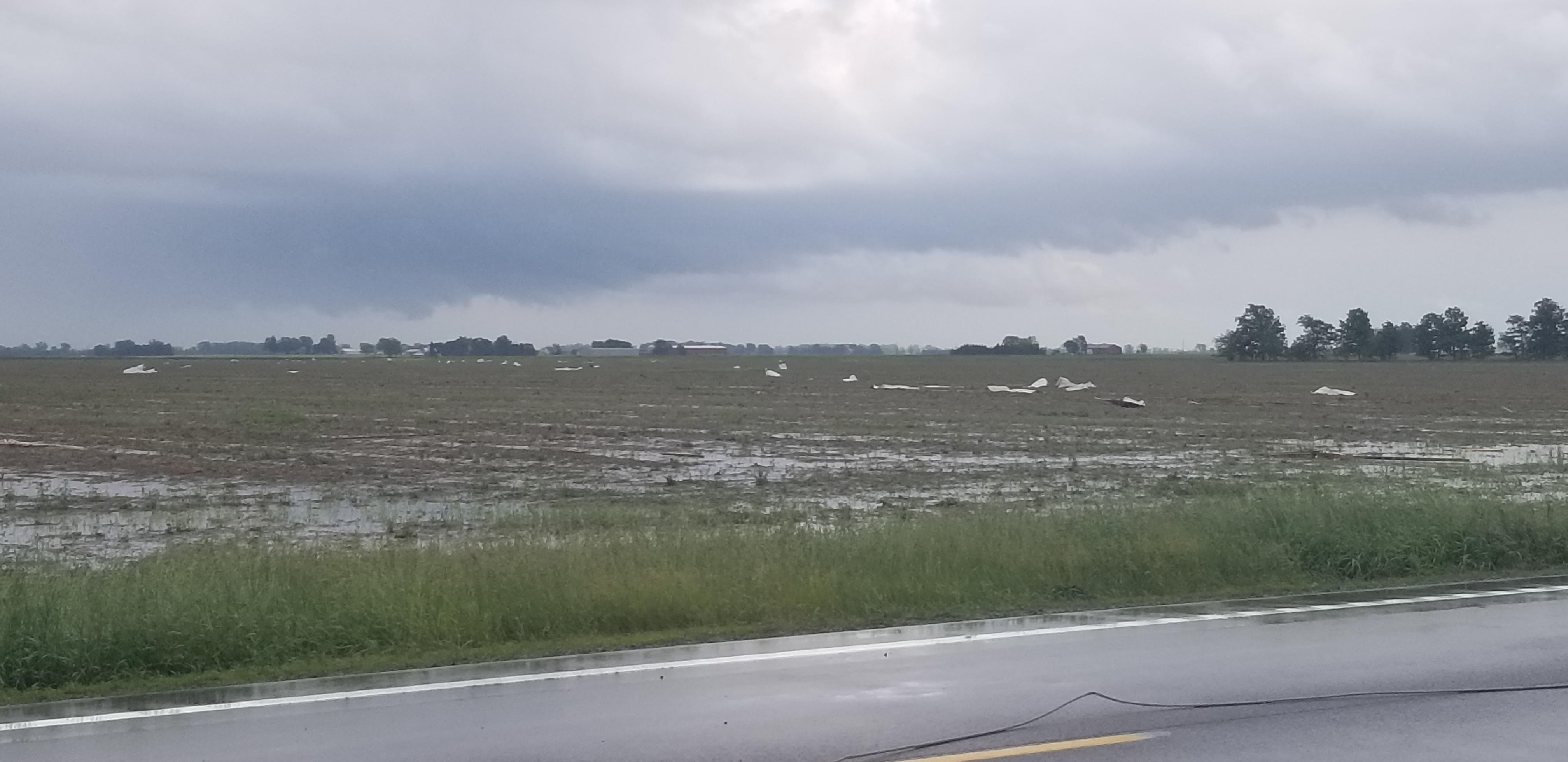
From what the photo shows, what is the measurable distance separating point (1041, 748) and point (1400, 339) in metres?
183

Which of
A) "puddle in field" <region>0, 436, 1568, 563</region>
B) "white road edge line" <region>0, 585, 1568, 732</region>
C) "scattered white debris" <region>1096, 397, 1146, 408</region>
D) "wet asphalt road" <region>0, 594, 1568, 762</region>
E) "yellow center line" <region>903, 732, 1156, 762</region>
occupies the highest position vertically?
"yellow center line" <region>903, 732, 1156, 762</region>

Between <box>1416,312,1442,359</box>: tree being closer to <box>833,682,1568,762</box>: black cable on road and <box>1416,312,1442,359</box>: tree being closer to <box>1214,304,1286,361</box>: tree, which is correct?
<box>1214,304,1286,361</box>: tree

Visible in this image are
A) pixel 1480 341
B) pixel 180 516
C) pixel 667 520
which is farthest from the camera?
pixel 1480 341

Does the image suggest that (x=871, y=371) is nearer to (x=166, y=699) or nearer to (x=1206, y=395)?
(x=1206, y=395)

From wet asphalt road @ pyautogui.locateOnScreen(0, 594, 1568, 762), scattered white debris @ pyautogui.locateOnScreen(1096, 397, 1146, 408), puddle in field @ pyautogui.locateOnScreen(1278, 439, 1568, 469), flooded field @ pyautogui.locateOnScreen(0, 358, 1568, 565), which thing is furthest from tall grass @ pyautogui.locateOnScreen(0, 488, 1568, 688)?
scattered white debris @ pyautogui.locateOnScreen(1096, 397, 1146, 408)

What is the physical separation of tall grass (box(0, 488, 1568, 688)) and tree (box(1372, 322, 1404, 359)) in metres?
170

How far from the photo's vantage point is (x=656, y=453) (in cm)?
3322

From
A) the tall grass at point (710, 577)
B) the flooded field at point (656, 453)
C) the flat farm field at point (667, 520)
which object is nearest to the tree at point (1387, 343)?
the flooded field at point (656, 453)

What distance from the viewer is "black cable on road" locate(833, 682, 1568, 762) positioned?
7.91 metres

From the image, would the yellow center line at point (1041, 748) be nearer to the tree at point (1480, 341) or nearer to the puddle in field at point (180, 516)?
the puddle in field at point (180, 516)

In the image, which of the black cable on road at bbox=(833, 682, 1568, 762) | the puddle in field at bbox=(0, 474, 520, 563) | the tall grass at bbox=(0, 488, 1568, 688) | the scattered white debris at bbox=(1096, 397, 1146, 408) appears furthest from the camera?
the scattered white debris at bbox=(1096, 397, 1146, 408)

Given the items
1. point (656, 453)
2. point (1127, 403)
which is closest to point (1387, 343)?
point (1127, 403)

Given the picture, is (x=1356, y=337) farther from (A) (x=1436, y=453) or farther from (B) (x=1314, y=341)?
(A) (x=1436, y=453)

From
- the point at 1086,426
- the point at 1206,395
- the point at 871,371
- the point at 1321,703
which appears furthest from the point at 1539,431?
the point at 871,371
